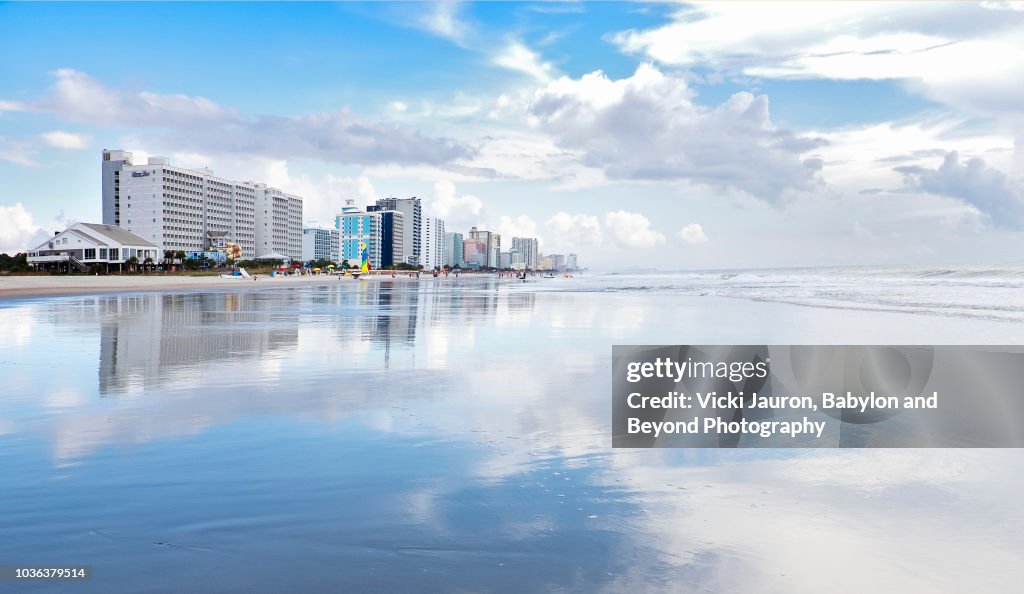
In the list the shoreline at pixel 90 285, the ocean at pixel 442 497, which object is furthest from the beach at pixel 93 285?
the ocean at pixel 442 497

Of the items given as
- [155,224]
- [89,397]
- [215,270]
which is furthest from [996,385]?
[155,224]

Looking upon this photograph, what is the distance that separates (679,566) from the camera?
404cm

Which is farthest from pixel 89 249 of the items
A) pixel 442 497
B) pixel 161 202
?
pixel 442 497

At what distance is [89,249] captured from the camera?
107m

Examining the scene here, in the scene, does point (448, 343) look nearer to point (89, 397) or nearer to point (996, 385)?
point (89, 397)

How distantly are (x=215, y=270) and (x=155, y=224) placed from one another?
60.7 m

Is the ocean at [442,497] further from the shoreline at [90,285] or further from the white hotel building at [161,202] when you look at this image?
the white hotel building at [161,202]

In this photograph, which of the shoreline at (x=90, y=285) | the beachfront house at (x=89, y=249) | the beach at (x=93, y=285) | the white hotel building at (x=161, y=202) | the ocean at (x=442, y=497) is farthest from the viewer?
the white hotel building at (x=161, y=202)

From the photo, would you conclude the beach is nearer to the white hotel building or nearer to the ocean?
the ocean

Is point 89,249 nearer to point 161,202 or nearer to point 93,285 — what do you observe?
point 93,285

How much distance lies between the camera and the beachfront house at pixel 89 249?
103250mm

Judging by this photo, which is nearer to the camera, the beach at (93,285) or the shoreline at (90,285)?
the shoreline at (90,285)

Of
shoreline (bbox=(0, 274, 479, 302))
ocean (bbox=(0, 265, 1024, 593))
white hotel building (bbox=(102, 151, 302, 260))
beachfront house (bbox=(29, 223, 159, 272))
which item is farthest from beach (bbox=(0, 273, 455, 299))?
white hotel building (bbox=(102, 151, 302, 260))

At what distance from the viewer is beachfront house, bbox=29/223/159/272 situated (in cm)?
10325
